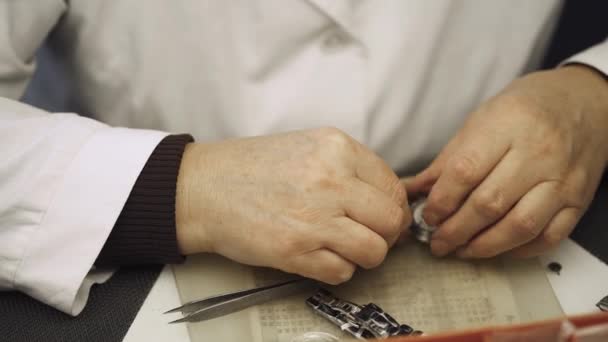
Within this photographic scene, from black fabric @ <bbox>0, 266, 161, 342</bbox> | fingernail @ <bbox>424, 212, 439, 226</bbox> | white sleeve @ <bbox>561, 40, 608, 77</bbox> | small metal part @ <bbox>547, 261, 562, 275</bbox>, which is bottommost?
black fabric @ <bbox>0, 266, 161, 342</bbox>

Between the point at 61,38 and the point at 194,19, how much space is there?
0.64 ft

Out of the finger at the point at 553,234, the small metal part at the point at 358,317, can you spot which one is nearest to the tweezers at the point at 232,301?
the small metal part at the point at 358,317

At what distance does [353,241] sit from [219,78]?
0.89 feet

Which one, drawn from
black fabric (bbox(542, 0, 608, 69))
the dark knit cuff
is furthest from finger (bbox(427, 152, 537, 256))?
black fabric (bbox(542, 0, 608, 69))

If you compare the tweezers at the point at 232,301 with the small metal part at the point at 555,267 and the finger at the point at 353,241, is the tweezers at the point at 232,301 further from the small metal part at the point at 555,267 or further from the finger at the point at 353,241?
the small metal part at the point at 555,267

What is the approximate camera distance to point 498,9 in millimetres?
794

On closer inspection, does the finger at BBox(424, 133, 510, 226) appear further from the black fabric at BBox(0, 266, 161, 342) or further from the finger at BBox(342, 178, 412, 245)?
the black fabric at BBox(0, 266, 161, 342)

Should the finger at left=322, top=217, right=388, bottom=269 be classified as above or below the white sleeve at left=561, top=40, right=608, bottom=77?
below

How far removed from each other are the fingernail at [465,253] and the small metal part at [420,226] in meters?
0.04

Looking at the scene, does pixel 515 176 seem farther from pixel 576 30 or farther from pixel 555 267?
pixel 576 30

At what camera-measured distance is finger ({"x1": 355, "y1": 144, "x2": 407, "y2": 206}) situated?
2.14ft

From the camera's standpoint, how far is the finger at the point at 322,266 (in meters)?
0.62

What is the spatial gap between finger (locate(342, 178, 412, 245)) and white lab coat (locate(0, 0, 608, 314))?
0.14 meters

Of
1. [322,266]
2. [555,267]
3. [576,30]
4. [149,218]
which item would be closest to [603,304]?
[555,267]
